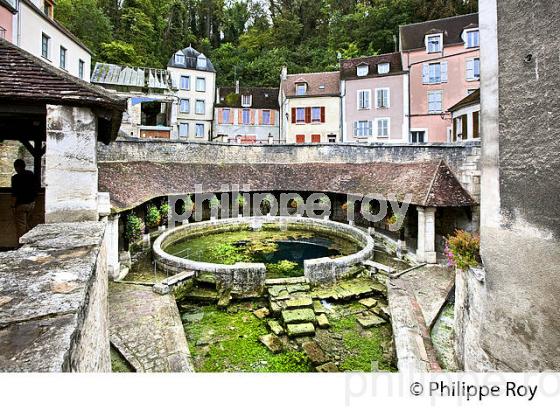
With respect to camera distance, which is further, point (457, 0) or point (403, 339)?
point (457, 0)

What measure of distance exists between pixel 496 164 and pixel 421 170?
10.0m

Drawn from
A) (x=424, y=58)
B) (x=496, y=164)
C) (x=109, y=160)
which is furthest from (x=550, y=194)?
(x=424, y=58)

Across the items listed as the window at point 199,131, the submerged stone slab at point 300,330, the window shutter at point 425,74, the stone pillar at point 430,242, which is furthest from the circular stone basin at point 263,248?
the window at point 199,131

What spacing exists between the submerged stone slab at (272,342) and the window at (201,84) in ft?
85.5

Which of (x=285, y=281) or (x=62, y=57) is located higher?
(x=62, y=57)

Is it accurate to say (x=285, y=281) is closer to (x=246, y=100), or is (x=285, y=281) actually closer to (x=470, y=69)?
(x=470, y=69)

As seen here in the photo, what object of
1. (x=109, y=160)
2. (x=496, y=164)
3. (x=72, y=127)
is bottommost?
(x=496, y=164)

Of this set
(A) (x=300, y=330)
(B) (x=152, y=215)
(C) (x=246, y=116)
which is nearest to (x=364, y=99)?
(C) (x=246, y=116)

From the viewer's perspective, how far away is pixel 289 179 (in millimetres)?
17625

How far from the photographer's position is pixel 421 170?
13.3 meters

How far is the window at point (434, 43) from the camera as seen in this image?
19.7 metres

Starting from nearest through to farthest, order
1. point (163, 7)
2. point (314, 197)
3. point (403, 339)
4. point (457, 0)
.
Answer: point (403, 339) → point (314, 197) → point (457, 0) → point (163, 7)

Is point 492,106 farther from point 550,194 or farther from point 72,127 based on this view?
point 72,127

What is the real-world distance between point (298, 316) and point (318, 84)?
21686mm
